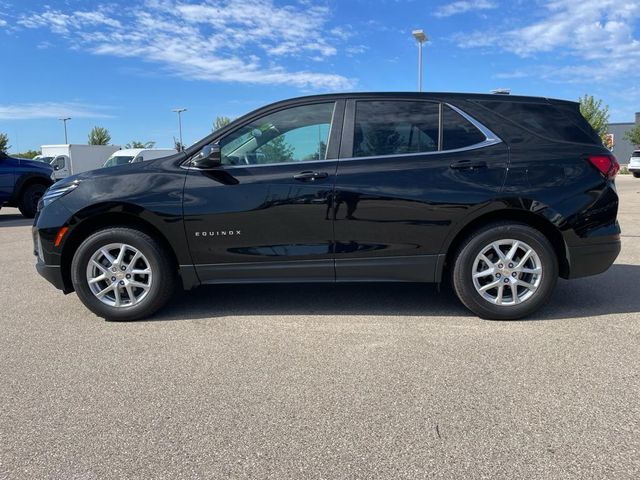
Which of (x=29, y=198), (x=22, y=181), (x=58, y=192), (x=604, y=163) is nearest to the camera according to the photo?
(x=604, y=163)

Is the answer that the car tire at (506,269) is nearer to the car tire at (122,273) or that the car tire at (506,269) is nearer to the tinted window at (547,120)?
the tinted window at (547,120)

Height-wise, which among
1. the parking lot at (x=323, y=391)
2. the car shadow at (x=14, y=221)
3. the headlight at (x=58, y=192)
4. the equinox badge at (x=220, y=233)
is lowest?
the parking lot at (x=323, y=391)

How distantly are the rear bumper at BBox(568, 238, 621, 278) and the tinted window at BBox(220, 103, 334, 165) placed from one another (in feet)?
7.12

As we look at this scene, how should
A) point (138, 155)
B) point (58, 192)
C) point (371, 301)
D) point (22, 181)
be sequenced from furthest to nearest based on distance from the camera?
point (138, 155)
point (22, 181)
point (371, 301)
point (58, 192)

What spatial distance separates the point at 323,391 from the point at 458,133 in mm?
2351

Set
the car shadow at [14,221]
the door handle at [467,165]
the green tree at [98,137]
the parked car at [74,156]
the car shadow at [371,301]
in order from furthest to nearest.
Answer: the green tree at [98,137] < the parked car at [74,156] < the car shadow at [14,221] < the car shadow at [371,301] < the door handle at [467,165]

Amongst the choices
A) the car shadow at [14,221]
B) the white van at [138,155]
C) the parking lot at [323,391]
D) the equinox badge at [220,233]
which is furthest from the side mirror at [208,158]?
the white van at [138,155]

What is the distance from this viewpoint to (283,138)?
4.14 m

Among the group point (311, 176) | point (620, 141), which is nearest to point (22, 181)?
point (311, 176)

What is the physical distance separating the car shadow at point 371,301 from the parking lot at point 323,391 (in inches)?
1.2

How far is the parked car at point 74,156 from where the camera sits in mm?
29844

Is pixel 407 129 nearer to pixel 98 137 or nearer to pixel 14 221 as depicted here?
pixel 14 221

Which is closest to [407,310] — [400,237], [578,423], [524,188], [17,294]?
[400,237]

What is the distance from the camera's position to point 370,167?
4.01 metres
